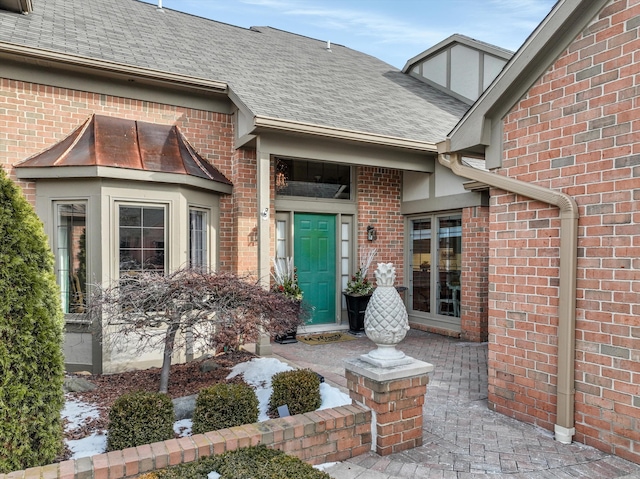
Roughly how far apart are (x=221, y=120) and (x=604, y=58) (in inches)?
195

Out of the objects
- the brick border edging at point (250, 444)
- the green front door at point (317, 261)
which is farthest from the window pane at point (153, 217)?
the brick border edging at point (250, 444)

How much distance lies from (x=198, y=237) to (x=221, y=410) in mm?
3480

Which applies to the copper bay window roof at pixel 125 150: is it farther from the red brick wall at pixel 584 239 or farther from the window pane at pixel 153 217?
the red brick wall at pixel 584 239

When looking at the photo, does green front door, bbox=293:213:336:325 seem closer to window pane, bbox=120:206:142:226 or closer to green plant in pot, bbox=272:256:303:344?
green plant in pot, bbox=272:256:303:344

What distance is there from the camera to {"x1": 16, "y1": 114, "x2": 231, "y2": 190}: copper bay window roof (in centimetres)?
522

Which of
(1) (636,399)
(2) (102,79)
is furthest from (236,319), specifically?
(2) (102,79)

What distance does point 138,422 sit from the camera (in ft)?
9.60

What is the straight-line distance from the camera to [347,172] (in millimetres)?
8070

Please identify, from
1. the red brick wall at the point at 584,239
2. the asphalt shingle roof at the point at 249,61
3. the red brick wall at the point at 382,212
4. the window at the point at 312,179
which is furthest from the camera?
the red brick wall at the point at 382,212

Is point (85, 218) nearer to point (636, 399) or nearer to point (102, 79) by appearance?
point (102, 79)

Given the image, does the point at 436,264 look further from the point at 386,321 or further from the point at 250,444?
the point at 250,444

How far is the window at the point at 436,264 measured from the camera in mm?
7512

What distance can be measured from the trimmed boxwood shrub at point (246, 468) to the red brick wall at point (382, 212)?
18.4 ft

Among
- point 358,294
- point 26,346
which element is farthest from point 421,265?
point 26,346
